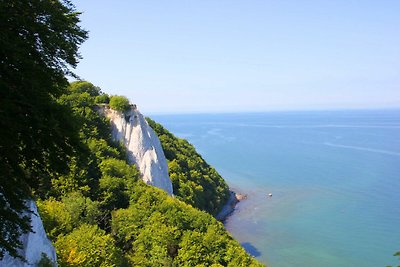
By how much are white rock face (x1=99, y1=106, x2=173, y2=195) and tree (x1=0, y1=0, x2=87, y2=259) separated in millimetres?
34092

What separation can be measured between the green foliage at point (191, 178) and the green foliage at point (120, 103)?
46.3 feet

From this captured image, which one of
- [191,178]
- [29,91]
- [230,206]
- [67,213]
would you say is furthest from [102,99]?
[29,91]

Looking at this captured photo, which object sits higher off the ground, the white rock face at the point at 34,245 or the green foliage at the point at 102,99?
the green foliage at the point at 102,99

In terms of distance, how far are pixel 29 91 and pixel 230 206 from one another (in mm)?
65567

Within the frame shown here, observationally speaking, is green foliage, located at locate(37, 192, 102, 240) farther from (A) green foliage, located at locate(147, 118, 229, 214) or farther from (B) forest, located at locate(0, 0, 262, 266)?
(A) green foliage, located at locate(147, 118, 229, 214)

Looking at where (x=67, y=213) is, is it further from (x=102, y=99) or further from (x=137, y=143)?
(x=102, y=99)

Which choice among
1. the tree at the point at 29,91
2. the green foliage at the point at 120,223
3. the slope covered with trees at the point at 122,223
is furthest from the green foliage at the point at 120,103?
the tree at the point at 29,91

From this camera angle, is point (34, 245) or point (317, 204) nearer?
point (34, 245)

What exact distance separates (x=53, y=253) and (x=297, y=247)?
146 feet

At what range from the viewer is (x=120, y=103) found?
4634 cm

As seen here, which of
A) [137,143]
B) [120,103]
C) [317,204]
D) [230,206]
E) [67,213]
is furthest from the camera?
[317,204]

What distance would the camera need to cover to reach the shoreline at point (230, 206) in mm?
65925

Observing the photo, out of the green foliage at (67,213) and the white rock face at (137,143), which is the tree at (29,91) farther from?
A: the white rock face at (137,143)

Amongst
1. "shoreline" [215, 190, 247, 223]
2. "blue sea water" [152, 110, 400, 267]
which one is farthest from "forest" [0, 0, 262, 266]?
"blue sea water" [152, 110, 400, 267]
